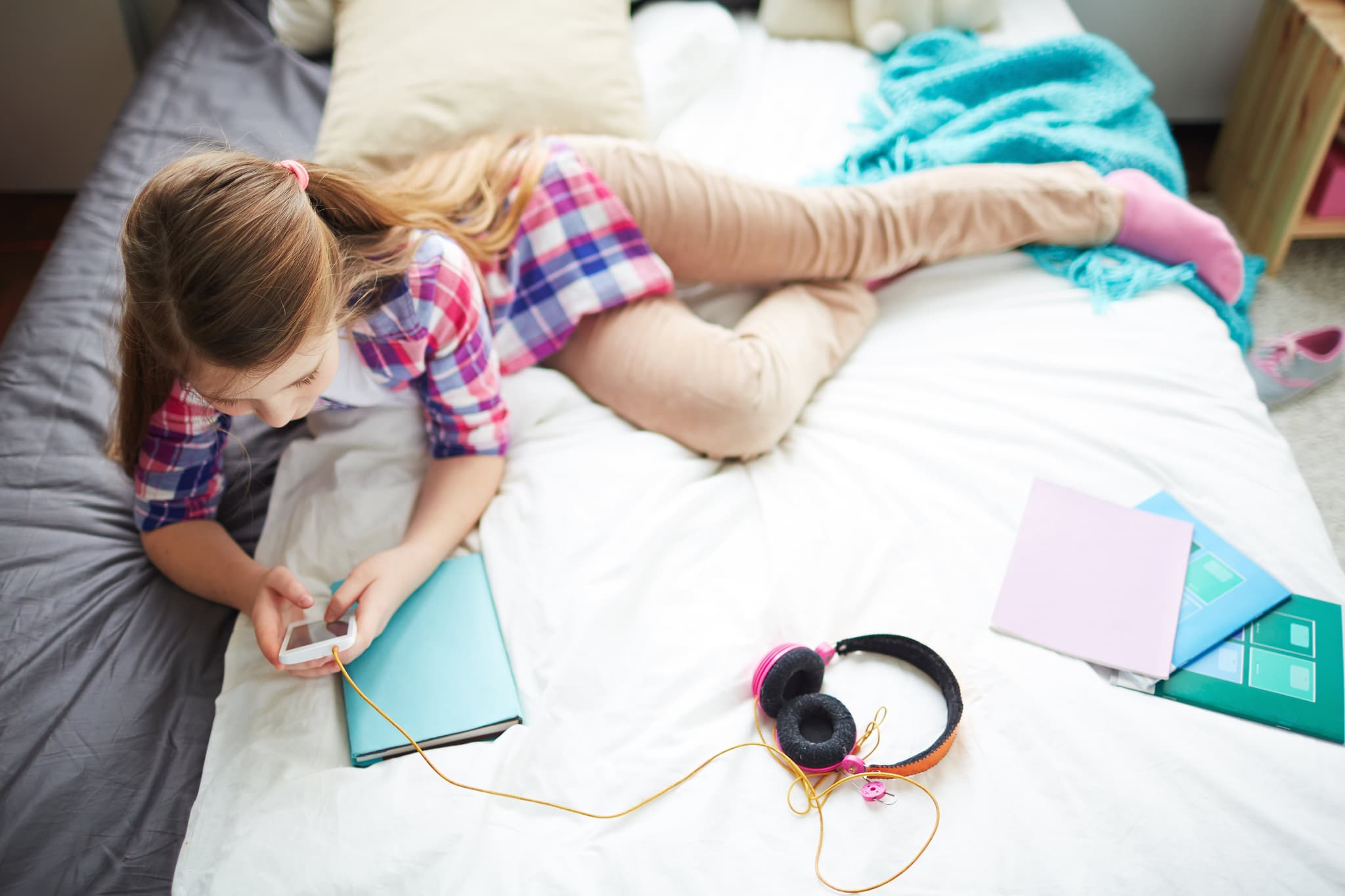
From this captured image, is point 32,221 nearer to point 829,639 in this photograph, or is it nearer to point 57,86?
point 57,86

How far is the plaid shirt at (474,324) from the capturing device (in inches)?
35.0

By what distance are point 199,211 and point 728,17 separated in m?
1.06

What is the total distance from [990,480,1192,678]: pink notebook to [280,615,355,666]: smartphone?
583 mm

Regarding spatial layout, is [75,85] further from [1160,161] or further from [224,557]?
[1160,161]

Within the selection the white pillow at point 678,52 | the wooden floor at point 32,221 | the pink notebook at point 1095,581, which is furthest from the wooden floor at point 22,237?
the pink notebook at point 1095,581

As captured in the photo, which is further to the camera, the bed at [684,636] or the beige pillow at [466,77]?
the beige pillow at [466,77]

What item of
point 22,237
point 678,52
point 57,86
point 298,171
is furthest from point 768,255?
point 22,237

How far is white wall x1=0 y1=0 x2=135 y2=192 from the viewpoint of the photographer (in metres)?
1.66

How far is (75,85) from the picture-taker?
1743mm

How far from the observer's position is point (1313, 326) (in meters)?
1.43

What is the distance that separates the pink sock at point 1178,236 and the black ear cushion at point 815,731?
77 centimetres

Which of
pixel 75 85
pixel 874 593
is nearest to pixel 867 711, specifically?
pixel 874 593

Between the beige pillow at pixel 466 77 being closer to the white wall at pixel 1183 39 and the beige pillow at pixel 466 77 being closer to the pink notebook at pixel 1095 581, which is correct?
the pink notebook at pixel 1095 581

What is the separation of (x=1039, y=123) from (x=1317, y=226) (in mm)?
533
